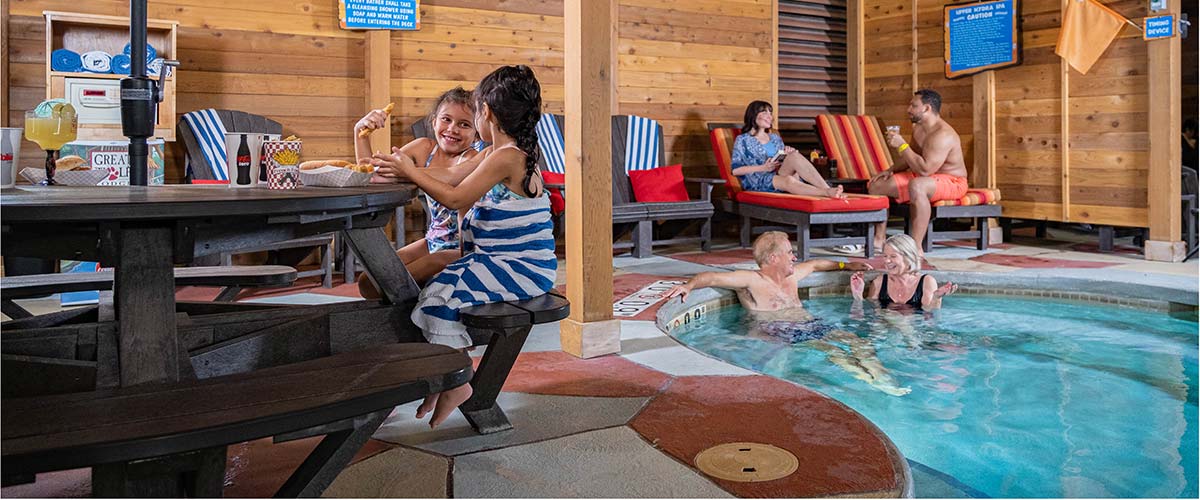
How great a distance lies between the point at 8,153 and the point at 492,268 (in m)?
1.11

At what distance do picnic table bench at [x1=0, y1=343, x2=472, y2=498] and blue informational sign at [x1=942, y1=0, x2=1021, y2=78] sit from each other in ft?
21.3

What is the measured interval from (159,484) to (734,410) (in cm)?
151

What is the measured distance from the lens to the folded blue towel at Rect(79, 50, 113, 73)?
481 centimetres

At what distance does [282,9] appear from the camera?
18.7 ft

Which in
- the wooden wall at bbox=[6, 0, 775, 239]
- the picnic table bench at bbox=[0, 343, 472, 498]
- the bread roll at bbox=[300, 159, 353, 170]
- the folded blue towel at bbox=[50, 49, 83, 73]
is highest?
the wooden wall at bbox=[6, 0, 775, 239]

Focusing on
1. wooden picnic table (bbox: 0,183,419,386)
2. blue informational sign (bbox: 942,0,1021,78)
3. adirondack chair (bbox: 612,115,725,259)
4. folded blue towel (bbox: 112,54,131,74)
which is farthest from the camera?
blue informational sign (bbox: 942,0,1021,78)

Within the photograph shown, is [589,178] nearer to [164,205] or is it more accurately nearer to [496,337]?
[496,337]

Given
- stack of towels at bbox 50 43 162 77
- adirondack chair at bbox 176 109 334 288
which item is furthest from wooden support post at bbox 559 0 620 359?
stack of towels at bbox 50 43 162 77

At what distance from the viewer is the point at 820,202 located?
6074mm

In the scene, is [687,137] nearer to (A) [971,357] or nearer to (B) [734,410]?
(A) [971,357]

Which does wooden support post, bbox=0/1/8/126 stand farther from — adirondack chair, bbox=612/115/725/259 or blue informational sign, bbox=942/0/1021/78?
blue informational sign, bbox=942/0/1021/78

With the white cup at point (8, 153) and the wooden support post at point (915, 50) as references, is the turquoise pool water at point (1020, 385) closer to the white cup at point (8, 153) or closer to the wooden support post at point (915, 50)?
the white cup at point (8, 153)

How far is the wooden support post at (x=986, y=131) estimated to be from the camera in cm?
736

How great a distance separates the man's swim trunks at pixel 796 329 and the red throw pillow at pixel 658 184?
2.16 metres
